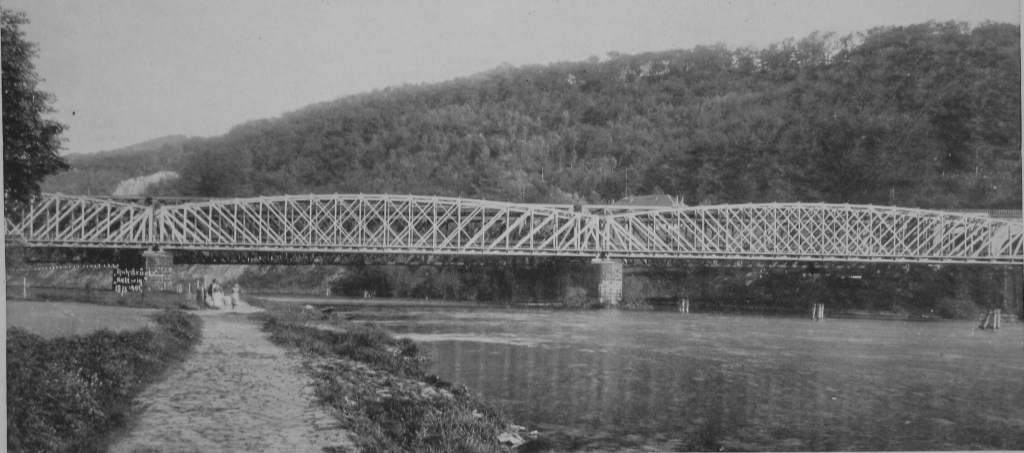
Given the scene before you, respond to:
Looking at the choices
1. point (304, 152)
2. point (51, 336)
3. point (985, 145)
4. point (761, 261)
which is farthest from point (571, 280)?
point (51, 336)

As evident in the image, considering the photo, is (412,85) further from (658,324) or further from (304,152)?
(658,324)

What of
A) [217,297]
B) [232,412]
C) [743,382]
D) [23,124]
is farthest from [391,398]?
[217,297]

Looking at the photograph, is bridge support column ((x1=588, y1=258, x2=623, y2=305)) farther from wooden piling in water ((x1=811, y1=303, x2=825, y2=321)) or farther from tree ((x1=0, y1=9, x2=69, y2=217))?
tree ((x1=0, y1=9, x2=69, y2=217))

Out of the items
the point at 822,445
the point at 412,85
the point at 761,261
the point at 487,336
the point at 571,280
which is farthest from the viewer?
the point at 571,280

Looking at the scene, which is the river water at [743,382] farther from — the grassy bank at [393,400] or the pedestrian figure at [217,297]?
the pedestrian figure at [217,297]

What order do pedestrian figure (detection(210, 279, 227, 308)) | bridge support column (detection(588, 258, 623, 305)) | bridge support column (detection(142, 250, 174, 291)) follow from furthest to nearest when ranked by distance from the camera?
bridge support column (detection(588, 258, 623, 305)), bridge support column (detection(142, 250, 174, 291)), pedestrian figure (detection(210, 279, 227, 308))

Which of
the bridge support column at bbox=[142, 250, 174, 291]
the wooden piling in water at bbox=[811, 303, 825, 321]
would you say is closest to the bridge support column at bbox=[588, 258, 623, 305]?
the wooden piling in water at bbox=[811, 303, 825, 321]
